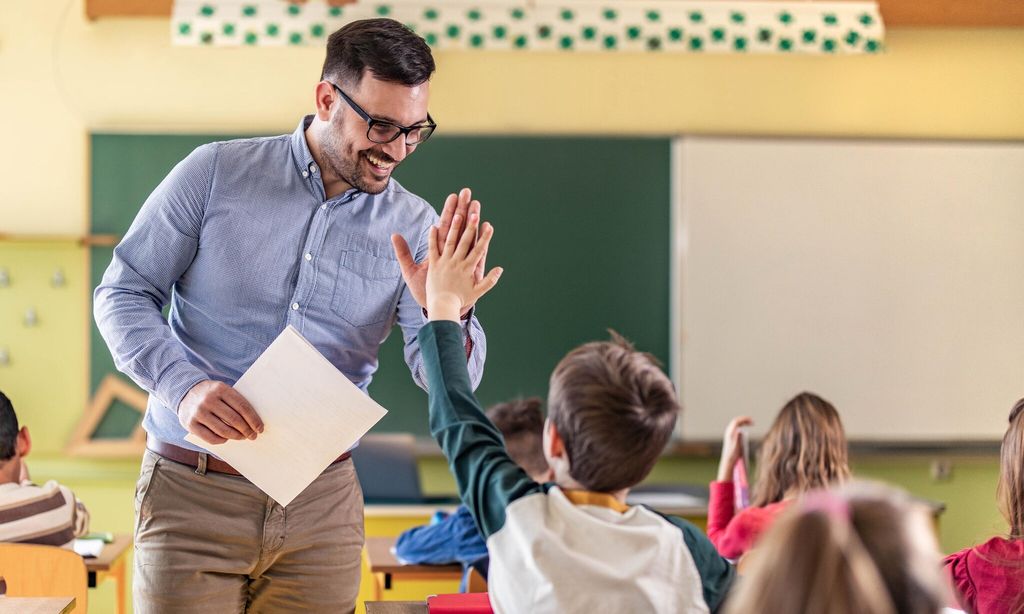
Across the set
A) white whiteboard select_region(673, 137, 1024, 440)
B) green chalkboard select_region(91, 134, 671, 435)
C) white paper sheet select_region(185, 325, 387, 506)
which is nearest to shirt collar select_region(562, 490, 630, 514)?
white paper sheet select_region(185, 325, 387, 506)

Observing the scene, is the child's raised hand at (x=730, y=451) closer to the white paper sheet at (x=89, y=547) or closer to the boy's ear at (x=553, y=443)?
the boy's ear at (x=553, y=443)

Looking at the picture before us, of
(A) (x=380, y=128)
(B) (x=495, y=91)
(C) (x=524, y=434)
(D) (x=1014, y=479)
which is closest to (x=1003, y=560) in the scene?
(D) (x=1014, y=479)

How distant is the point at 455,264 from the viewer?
158 centimetres

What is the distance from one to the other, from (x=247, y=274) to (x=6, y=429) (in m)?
1.41

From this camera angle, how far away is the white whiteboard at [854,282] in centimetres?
499

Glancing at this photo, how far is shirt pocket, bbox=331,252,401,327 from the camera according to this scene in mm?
1907

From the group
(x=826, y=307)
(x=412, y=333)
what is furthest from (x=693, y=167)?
(x=412, y=333)

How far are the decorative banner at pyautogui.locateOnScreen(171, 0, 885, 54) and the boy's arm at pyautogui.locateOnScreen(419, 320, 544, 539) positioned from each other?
11.9ft

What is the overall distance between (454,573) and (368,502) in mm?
1333

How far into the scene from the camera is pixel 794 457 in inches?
116

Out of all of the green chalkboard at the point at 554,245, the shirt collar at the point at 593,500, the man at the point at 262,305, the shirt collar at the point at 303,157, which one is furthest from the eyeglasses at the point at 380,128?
the green chalkboard at the point at 554,245

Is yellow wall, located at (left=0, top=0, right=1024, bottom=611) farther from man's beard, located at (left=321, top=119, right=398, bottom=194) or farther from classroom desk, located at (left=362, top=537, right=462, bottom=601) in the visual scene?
man's beard, located at (left=321, top=119, right=398, bottom=194)

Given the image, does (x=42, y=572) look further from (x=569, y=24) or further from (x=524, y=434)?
(x=569, y=24)

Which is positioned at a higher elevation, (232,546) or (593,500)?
(593,500)
